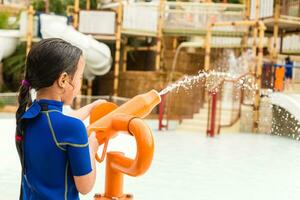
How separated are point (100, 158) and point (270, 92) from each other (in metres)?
9.41

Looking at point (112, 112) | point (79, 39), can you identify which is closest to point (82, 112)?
point (112, 112)

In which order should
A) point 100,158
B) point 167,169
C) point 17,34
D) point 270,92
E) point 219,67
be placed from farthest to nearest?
1. point 219,67
2. point 17,34
3. point 270,92
4. point 167,169
5. point 100,158

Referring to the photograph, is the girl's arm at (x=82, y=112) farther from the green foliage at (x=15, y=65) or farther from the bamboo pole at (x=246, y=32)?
the green foliage at (x=15, y=65)

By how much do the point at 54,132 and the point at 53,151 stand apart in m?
0.05

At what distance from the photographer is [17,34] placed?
13859mm

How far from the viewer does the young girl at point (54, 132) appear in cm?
157

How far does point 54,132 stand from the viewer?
1579mm

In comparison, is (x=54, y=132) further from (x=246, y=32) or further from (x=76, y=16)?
(x=76, y=16)

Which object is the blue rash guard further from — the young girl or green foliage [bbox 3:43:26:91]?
green foliage [bbox 3:43:26:91]

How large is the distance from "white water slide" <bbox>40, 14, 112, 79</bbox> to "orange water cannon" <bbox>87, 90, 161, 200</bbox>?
10.5 metres

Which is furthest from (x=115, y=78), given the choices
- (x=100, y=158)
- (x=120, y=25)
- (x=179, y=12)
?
(x=100, y=158)

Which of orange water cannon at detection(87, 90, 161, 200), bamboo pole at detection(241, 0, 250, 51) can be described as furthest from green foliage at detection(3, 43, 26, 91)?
orange water cannon at detection(87, 90, 161, 200)

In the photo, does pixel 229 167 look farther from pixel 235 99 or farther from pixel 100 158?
pixel 235 99

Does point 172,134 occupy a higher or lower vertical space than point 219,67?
lower
